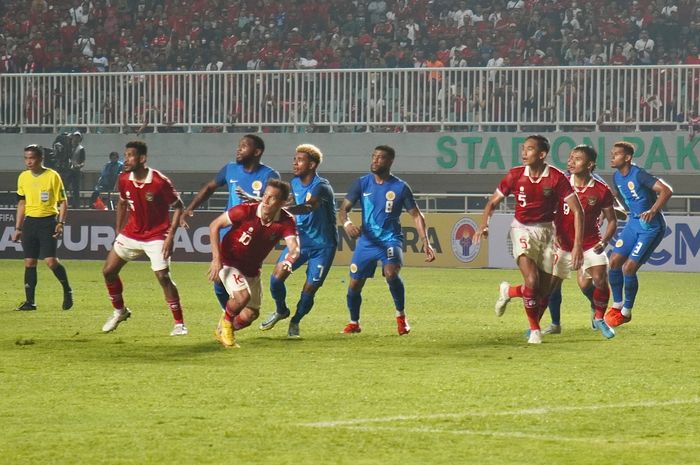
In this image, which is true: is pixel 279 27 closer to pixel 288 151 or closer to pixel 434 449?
pixel 288 151

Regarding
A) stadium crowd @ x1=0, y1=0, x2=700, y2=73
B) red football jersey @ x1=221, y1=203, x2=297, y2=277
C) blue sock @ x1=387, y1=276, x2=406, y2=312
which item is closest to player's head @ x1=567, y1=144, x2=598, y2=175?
blue sock @ x1=387, y1=276, x2=406, y2=312

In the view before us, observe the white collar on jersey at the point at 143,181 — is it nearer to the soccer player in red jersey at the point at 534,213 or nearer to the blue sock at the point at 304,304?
the blue sock at the point at 304,304

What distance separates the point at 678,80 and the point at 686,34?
3.49m

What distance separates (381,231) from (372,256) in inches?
11.7

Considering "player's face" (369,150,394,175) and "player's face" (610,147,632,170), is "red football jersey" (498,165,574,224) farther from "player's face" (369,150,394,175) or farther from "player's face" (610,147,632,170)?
"player's face" (610,147,632,170)

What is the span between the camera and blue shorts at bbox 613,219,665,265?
51.3 feet

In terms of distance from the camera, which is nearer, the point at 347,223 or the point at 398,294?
the point at 347,223

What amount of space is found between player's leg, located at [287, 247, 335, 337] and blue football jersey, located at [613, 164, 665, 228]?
10.9 ft

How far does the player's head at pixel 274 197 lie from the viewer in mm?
12086

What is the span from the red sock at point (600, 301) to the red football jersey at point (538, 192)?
1278 millimetres

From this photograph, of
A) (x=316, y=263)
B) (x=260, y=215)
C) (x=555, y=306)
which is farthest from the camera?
(x=555, y=306)

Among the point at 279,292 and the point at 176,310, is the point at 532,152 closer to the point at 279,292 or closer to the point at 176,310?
the point at 279,292

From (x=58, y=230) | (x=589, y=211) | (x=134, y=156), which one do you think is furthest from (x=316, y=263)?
(x=58, y=230)

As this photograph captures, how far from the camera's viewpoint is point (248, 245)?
488 inches
